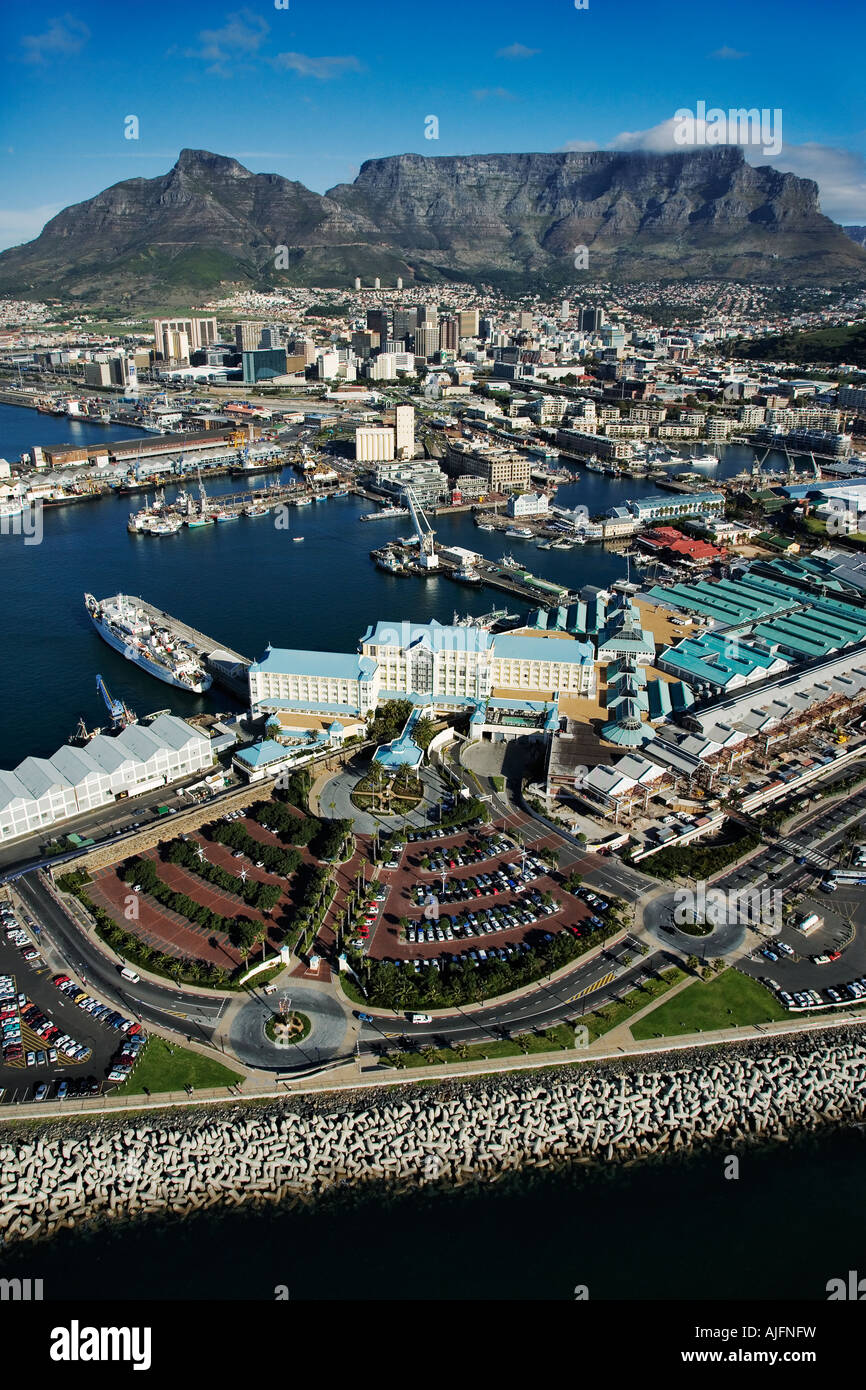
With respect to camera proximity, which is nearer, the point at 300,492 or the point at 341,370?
the point at 300,492

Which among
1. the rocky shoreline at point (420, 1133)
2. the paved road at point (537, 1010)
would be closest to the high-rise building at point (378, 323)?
the paved road at point (537, 1010)

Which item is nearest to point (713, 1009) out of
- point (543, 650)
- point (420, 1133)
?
point (420, 1133)

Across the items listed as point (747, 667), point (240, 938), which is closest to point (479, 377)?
point (747, 667)

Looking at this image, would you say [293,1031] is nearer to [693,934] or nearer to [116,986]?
[116,986]

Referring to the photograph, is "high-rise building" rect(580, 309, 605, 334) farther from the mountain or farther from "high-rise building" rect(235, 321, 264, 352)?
the mountain

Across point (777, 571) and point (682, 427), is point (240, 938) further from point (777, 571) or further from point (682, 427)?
point (682, 427)

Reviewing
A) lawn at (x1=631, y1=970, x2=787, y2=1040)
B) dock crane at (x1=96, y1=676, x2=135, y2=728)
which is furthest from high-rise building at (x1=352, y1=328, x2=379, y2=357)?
lawn at (x1=631, y1=970, x2=787, y2=1040)
